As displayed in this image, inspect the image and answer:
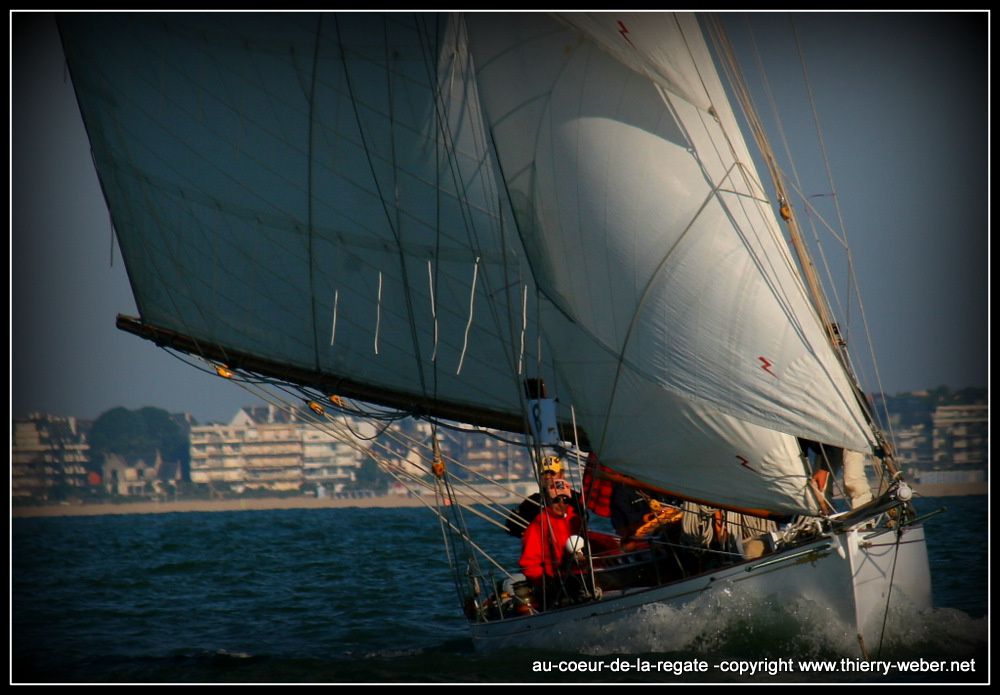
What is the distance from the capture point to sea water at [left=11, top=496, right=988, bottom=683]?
12344 mm

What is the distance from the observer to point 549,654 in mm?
13695

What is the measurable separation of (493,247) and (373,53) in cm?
279

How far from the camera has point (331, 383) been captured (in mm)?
A: 17266

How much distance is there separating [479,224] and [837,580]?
596 centimetres

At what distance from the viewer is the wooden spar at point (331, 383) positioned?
16422mm

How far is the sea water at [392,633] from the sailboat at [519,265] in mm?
315

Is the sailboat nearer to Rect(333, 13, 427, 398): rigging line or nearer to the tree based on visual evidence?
Rect(333, 13, 427, 398): rigging line

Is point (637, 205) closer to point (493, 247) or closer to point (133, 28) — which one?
point (493, 247)

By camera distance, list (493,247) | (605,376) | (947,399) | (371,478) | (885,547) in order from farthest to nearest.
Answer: (371,478) < (947,399) < (493,247) < (605,376) < (885,547)

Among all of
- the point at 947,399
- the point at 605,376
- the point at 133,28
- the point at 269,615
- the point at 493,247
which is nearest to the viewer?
the point at 605,376

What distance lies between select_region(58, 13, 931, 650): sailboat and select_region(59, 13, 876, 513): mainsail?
31 mm

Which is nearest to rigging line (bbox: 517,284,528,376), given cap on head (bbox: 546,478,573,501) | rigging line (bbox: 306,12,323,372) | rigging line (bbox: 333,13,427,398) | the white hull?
cap on head (bbox: 546,478,573,501)

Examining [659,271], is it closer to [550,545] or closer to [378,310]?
[550,545]

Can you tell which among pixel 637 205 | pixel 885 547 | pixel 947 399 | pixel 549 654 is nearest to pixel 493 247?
pixel 637 205
